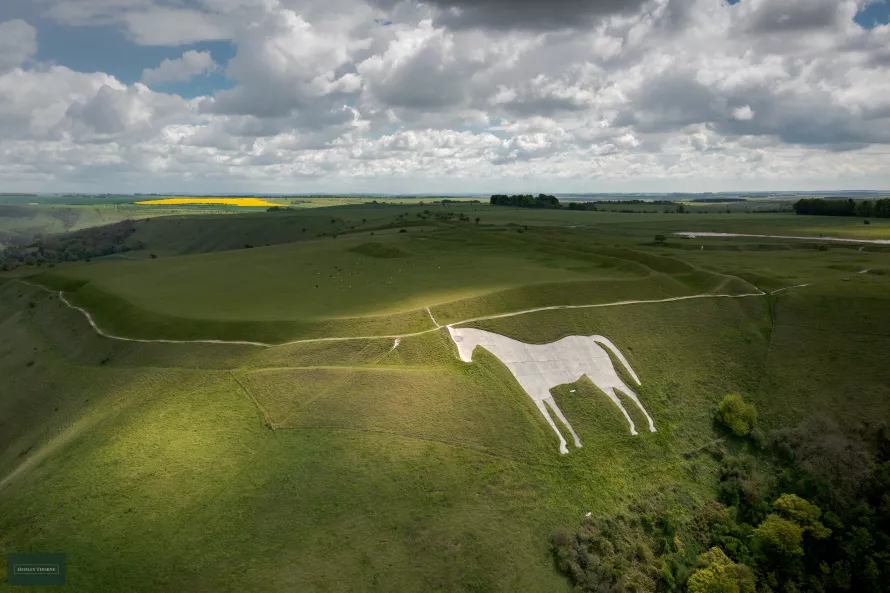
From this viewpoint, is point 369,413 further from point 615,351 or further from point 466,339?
point 615,351

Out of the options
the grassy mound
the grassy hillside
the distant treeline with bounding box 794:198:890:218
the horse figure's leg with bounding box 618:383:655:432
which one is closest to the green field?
the grassy hillside

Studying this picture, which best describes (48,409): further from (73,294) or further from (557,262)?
(557,262)

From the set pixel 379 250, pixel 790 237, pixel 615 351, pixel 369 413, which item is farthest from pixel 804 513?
pixel 790 237

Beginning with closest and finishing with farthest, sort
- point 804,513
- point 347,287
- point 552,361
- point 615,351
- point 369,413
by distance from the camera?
point 804,513
point 369,413
point 552,361
point 615,351
point 347,287

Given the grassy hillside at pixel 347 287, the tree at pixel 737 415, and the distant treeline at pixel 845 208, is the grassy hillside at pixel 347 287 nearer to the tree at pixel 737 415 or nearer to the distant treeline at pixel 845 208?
the tree at pixel 737 415

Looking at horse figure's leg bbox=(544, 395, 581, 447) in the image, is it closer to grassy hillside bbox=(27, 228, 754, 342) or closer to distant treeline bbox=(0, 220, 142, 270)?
grassy hillside bbox=(27, 228, 754, 342)
